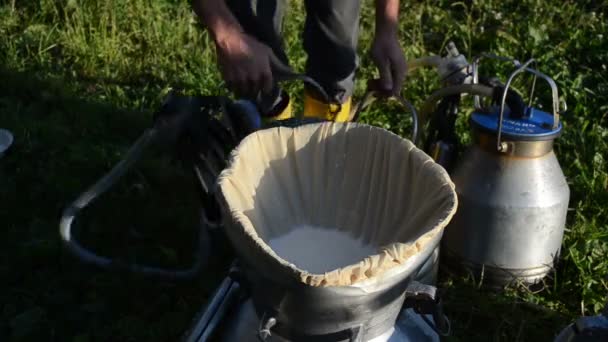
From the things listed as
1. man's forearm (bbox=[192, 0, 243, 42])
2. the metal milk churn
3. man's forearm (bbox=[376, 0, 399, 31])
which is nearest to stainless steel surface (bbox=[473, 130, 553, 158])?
the metal milk churn

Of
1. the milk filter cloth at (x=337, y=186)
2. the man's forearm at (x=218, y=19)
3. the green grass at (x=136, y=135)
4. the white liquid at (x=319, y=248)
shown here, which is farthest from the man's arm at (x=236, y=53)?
the green grass at (x=136, y=135)

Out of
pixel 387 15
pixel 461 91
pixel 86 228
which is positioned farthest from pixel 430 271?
pixel 86 228

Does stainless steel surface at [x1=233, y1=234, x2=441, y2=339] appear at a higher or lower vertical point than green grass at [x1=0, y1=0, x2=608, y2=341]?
higher

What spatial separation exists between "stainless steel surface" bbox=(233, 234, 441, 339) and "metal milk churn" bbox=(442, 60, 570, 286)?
582mm

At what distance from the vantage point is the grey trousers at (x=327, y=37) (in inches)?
87.5

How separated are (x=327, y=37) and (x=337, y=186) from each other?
776 millimetres

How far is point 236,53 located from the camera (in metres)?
1.66

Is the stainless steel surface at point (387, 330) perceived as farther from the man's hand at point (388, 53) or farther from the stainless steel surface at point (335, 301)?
the man's hand at point (388, 53)

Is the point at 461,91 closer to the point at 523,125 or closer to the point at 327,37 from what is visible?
the point at 523,125

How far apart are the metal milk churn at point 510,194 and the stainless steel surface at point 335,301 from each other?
58 centimetres

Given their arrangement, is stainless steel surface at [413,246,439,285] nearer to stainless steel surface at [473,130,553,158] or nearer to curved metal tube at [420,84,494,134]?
stainless steel surface at [473,130,553,158]

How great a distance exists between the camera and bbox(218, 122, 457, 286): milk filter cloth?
4.78ft

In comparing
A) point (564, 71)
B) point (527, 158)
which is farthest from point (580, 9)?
point (527, 158)

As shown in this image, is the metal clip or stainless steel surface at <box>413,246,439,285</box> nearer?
the metal clip
